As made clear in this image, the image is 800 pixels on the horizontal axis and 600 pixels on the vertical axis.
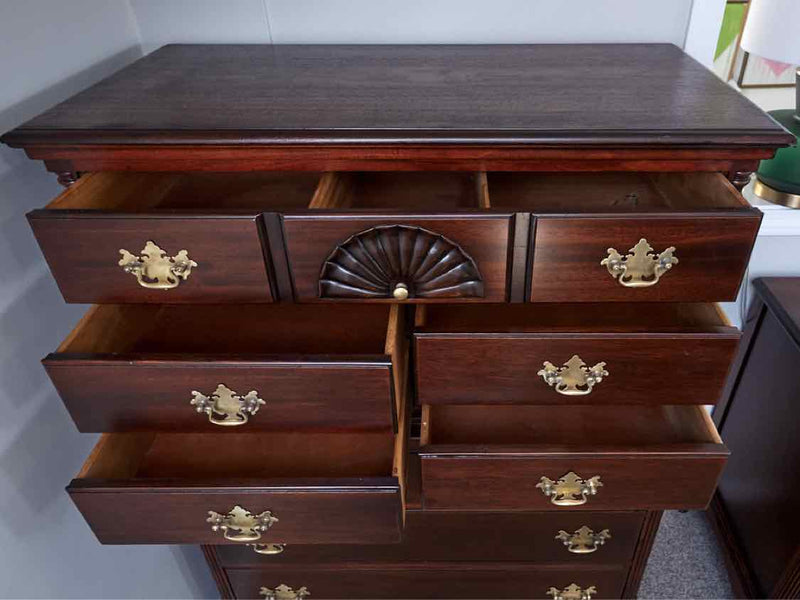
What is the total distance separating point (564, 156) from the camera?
0.60 m

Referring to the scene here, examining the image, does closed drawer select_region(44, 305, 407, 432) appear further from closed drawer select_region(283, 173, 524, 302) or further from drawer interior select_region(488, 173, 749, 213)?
drawer interior select_region(488, 173, 749, 213)

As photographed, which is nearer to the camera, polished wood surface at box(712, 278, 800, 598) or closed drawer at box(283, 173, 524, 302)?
closed drawer at box(283, 173, 524, 302)

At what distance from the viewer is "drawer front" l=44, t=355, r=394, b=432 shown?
0.65m

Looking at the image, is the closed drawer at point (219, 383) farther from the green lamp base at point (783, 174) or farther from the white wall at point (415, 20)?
the green lamp base at point (783, 174)

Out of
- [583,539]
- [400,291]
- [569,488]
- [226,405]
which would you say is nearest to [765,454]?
[583,539]

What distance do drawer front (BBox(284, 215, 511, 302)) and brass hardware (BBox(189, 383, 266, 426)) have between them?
0.14 meters

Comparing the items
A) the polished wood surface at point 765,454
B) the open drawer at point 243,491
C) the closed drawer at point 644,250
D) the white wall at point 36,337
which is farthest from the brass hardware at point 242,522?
the polished wood surface at point 765,454

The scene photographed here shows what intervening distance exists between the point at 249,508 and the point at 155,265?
32 centimetres

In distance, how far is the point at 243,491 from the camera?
0.72 meters

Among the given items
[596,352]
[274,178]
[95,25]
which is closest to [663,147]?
[596,352]

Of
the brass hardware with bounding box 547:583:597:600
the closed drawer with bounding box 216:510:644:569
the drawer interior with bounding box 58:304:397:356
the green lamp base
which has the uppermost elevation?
the green lamp base

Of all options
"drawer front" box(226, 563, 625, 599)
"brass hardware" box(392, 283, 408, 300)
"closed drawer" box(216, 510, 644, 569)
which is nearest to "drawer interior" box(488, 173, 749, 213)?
"brass hardware" box(392, 283, 408, 300)

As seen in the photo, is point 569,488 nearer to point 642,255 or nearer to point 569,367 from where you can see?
point 569,367

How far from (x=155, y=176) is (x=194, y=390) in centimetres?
32
